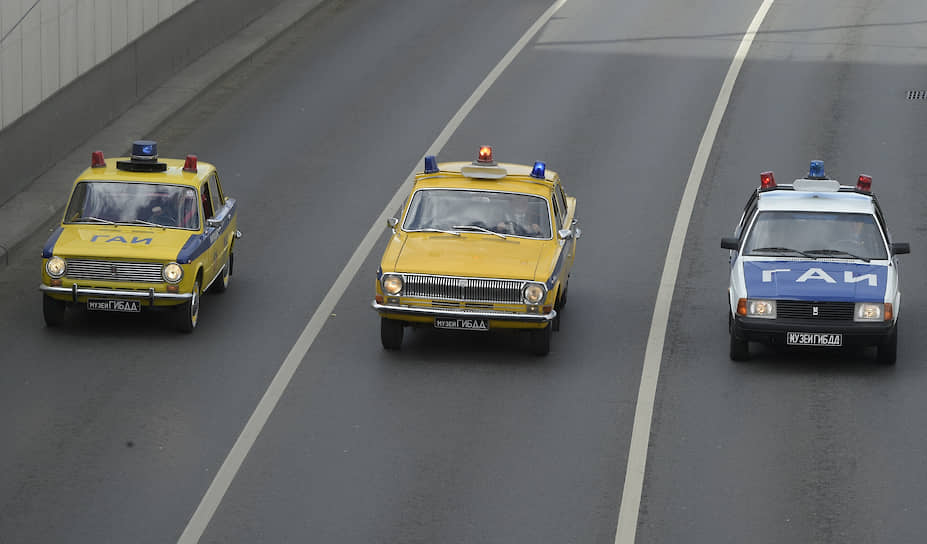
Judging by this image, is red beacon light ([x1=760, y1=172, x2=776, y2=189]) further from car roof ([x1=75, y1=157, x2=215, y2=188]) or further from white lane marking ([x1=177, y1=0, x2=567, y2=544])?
car roof ([x1=75, y1=157, x2=215, y2=188])

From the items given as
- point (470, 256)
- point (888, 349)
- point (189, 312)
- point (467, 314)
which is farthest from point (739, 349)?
point (189, 312)

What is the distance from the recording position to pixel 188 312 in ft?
61.4

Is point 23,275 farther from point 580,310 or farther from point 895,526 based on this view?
point 895,526

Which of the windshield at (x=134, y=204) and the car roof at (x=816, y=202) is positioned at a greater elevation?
the car roof at (x=816, y=202)

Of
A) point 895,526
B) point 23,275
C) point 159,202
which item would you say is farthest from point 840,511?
point 23,275

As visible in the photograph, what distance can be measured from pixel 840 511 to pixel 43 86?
1578 centimetres

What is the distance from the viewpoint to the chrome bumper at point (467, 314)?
17.7 m

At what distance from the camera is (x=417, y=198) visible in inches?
763

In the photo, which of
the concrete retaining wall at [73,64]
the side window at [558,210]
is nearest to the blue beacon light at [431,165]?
the side window at [558,210]

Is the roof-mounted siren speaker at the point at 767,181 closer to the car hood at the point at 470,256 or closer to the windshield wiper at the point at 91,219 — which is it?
the car hood at the point at 470,256

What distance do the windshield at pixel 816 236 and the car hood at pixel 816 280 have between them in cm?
27

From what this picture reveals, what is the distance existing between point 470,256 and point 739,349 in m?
3.24

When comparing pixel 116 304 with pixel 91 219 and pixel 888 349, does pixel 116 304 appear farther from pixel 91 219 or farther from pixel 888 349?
pixel 888 349

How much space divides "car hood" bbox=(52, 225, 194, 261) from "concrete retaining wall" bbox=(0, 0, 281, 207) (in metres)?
5.58
